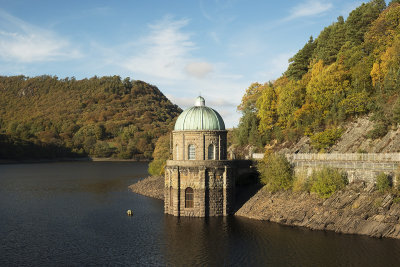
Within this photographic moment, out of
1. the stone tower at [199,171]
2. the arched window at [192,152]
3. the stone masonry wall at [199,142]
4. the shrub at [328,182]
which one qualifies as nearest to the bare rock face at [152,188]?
the stone tower at [199,171]

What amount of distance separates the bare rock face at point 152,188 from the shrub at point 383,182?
41539 millimetres

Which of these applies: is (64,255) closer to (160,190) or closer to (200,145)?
(200,145)

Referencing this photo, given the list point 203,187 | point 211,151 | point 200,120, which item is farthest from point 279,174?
point 200,120

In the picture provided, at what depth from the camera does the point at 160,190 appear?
80250 millimetres

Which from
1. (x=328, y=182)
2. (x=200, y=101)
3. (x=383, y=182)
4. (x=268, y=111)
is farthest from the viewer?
(x=268, y=111)

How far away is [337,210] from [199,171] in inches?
737

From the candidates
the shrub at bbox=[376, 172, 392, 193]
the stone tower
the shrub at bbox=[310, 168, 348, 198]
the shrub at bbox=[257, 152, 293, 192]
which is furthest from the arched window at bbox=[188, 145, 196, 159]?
the shrub at bbox=[376, 172, 392, 193]

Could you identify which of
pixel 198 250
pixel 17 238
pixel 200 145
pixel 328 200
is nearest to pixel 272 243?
pixel 198 250

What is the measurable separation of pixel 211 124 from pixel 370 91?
35.4 meters

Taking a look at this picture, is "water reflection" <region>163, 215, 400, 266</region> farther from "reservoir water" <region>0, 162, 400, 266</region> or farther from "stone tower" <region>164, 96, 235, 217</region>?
"stone tower" <region>164, 96, 235, 217</region>

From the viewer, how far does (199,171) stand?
5475 cm

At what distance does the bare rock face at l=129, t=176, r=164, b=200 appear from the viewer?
7893 cm

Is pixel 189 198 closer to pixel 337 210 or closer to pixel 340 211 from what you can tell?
pixel 337 210

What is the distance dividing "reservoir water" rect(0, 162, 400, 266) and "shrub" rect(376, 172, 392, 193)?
7038 mm
